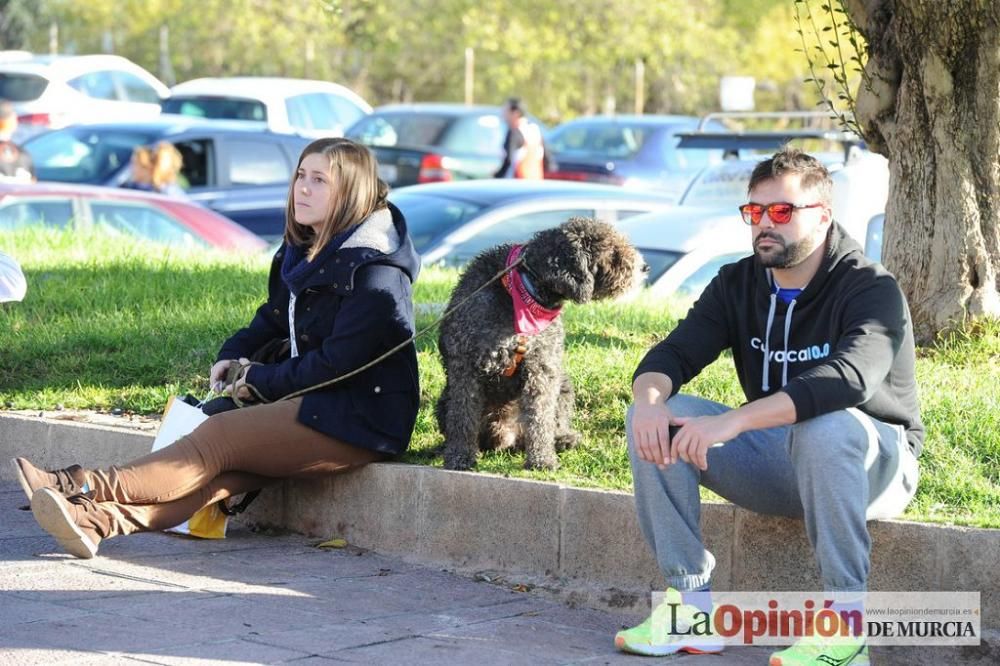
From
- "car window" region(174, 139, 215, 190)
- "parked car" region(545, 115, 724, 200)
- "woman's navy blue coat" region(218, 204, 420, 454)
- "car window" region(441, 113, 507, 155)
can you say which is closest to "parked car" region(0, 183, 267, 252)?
"car window" region(174, 139, 215, 190)

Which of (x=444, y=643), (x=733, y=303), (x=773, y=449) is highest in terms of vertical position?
(x=733, y=303)

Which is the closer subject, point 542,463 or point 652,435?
point 652,435

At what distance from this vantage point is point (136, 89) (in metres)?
27.6

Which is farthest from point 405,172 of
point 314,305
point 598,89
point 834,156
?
point 598,89

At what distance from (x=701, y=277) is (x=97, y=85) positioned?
18492 millimetres

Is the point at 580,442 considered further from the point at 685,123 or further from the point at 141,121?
the point at 685,123

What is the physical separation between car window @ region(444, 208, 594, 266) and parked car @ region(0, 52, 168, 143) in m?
13.7

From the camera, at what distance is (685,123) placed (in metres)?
21.6

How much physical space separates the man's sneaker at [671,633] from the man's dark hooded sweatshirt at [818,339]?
73 cm

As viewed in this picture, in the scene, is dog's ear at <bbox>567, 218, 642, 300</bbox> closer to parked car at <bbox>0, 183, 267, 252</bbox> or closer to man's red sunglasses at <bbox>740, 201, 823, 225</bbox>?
man's red sunglasses at <bbox>740, 201, 823, 225</bbox>

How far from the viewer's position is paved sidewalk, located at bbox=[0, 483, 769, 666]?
4.67 meters

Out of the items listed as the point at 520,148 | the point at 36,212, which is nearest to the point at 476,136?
the point at 520,148

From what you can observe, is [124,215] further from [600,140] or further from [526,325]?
[600,140]

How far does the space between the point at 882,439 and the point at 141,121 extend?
14712 millimetres
